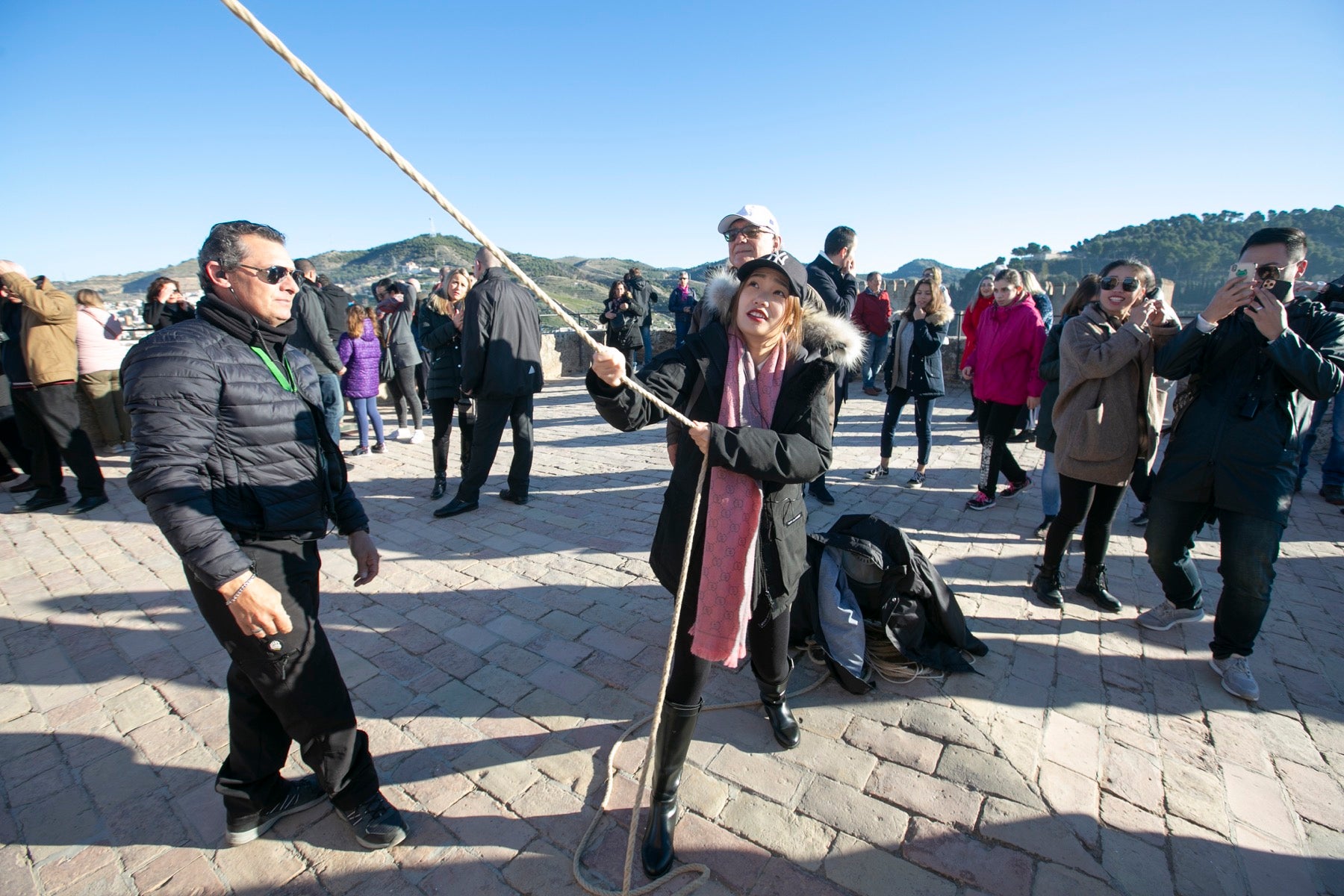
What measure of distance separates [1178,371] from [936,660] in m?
1.92

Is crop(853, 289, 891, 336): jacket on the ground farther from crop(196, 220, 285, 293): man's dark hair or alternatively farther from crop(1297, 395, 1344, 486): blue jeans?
crop(196, 220, 285, 293): man's dark hair

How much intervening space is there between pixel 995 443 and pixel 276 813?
5.50 meters

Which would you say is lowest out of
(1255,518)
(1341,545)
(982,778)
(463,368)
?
(982,778)

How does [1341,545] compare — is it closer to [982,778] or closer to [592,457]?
[982,778]

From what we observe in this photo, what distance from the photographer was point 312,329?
6.20 m

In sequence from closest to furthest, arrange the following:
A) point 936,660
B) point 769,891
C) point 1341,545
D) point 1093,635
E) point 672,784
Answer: point 769,891 < point 672,784 < point 936,660 < point 1093,635 < point 1341,545

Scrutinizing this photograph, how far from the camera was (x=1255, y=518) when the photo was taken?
9.48 ft

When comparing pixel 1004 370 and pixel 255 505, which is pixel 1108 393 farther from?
pixel 255 505

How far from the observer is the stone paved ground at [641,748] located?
6.97 ft

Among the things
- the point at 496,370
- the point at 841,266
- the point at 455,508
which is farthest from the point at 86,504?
the point at 841,266

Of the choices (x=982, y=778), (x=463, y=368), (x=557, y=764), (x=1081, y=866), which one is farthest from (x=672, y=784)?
(x=463, y=368)

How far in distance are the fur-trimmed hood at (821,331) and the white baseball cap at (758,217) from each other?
1601 millimetres

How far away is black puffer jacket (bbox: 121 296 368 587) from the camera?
1.75m

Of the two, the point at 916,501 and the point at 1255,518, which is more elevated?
the point at 1255,518
